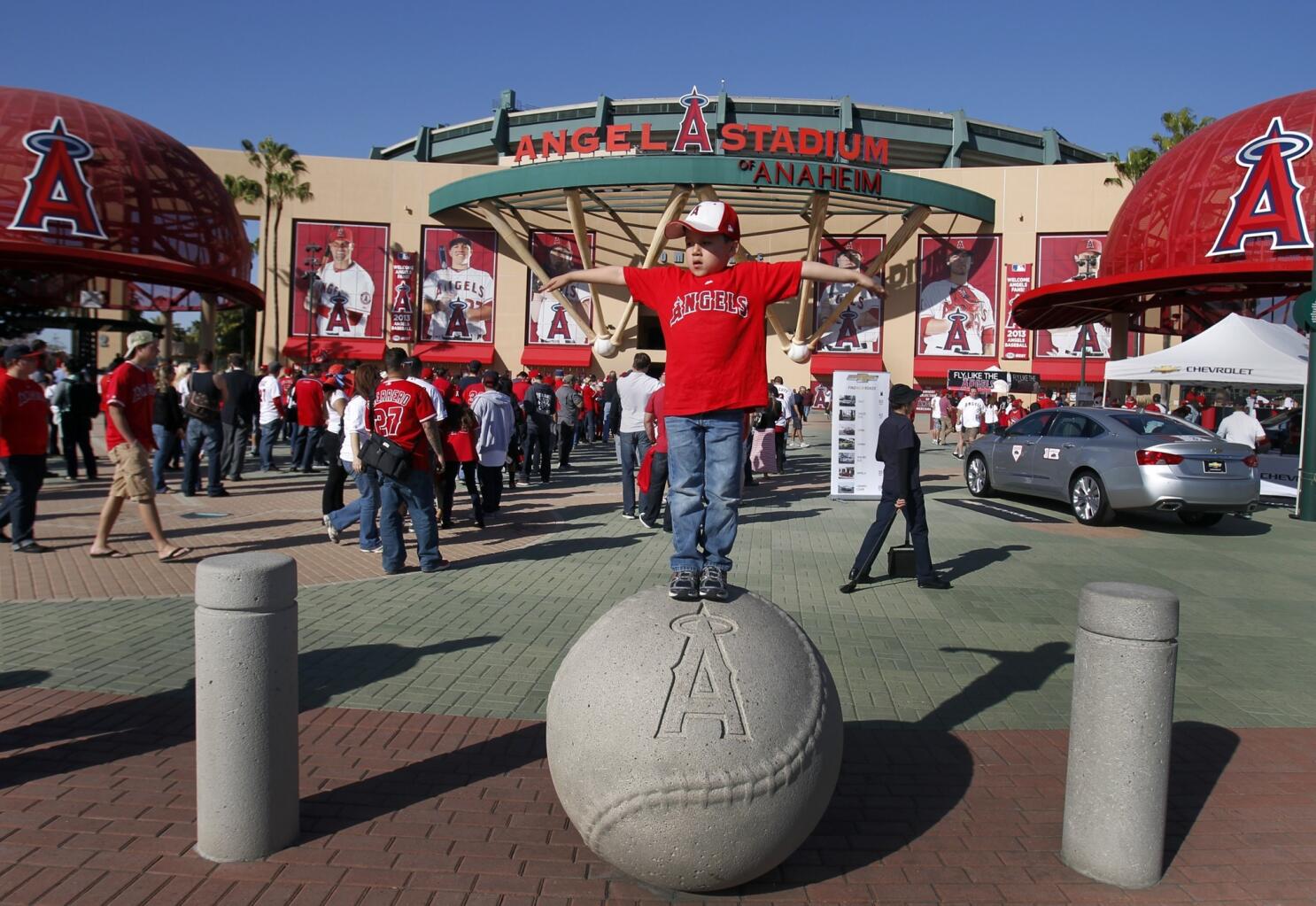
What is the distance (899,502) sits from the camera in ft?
26.9

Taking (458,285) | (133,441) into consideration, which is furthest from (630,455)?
(458,285)

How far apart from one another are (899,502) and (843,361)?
118ft

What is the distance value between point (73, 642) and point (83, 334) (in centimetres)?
3457

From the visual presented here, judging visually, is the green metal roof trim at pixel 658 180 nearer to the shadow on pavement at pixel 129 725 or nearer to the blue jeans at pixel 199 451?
the blue jeans at pixel 199 451

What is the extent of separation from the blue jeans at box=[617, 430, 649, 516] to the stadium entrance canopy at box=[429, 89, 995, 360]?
13429 millimetres

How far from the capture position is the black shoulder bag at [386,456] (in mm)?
7965

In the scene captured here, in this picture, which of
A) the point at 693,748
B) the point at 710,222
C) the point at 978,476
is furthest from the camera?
the point at 978,476

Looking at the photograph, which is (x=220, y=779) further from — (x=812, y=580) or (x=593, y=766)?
(x=812, y=580)

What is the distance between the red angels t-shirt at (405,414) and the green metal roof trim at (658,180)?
1013 inches

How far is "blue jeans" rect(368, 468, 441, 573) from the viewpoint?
819cm

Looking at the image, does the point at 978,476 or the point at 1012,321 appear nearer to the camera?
the point at 978,476

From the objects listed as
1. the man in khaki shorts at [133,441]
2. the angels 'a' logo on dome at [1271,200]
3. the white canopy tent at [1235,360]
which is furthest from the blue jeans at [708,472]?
the angels 'a' logo on dome at [1271,200]

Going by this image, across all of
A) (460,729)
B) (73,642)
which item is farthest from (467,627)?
(73,642)

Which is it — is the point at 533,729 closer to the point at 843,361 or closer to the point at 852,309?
the point at 843,361
